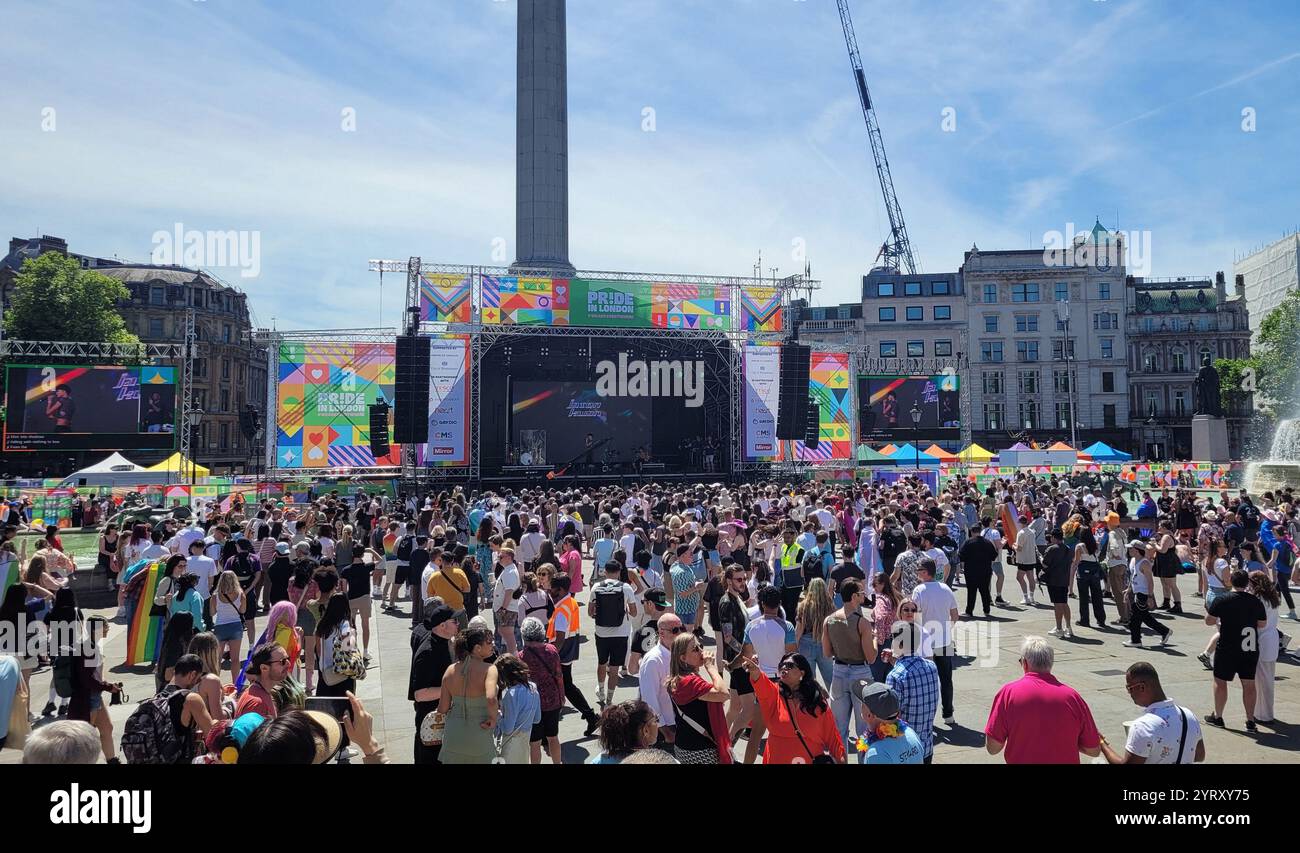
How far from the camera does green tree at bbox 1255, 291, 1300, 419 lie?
56.2 meters

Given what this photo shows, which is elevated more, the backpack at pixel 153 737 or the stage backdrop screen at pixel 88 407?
the stage backdrop screen at pixel 88 407

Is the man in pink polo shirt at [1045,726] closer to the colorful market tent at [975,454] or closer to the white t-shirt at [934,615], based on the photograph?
the white t-shirt at [934,615]

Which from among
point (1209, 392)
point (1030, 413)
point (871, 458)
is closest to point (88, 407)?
point (871, 458)

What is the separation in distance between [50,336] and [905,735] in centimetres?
6006

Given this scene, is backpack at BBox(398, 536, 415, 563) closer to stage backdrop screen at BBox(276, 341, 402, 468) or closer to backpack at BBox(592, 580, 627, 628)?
backpack at BBox(592, 580, 627, 628)

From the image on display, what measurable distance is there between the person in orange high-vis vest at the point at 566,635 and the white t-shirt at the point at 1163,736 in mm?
4592

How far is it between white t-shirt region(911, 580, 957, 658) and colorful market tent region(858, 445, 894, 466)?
111 feet

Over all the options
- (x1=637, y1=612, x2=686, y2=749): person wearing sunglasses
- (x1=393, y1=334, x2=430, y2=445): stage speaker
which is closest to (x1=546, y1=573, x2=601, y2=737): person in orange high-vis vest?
(x1=637, y1=612, x2=686, y2=749): person wearing sunglasses

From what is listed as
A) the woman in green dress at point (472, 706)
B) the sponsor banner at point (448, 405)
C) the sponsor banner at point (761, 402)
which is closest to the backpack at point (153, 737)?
the woman in green dress at point (472, 706)

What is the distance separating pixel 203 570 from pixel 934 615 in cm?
856

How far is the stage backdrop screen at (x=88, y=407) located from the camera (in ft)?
113

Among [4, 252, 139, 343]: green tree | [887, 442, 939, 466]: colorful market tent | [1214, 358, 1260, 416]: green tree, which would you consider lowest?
[887, 442, 939, 466]: colorful market tent
